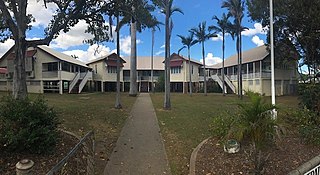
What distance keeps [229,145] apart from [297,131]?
311cm

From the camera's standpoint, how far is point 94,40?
618 inches

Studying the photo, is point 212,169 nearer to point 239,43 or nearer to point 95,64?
point 239,43

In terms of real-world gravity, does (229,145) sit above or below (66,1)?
below

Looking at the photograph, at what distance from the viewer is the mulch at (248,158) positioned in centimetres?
608

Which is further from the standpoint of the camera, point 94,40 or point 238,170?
point 94,40

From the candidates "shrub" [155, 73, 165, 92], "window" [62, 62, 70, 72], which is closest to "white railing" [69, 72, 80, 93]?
"window" [62, 62, 70, 72]

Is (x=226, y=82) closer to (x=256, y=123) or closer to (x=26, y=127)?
(x=256, y=123)

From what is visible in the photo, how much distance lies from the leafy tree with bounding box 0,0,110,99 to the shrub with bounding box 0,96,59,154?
480cm

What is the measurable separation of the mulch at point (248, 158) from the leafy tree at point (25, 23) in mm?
7323

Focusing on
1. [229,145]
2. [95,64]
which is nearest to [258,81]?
[95,64]

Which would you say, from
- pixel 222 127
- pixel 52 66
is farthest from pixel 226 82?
pixel 222 127

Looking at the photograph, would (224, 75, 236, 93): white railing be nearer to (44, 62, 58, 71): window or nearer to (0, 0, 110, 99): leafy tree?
(44, 62, 58, 71): window

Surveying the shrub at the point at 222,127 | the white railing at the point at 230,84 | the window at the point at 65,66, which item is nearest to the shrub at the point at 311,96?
the shrub at the point at 222,127

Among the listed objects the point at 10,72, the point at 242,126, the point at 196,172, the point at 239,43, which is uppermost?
the point at 239,43
